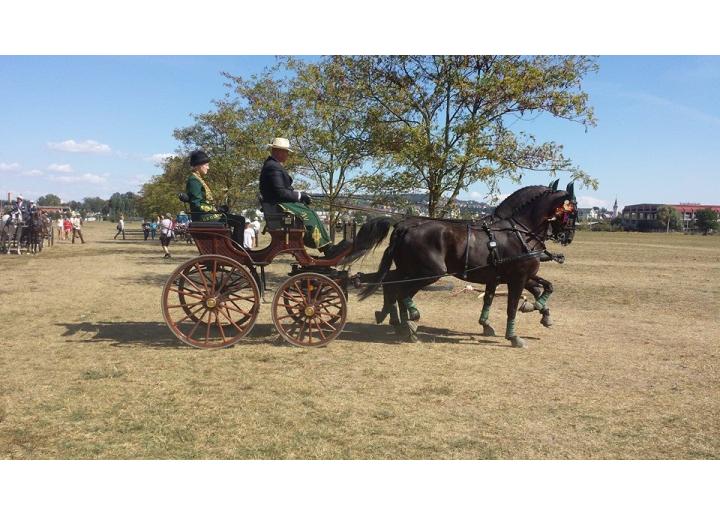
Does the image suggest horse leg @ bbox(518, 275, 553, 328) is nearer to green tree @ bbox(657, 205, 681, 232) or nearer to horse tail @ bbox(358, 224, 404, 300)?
horse tail @ bbox(358, 224, 404, 300)

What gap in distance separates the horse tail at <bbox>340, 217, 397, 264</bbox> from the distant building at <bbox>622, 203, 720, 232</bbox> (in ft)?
361

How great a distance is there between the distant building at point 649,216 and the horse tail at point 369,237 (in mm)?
110145

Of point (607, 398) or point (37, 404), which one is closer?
point (37, 404)

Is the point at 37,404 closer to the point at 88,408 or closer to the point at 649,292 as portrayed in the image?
the point at 88,408

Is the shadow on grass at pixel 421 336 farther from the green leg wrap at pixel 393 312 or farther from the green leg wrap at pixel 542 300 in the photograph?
the green leg wrap at pixel 542 300

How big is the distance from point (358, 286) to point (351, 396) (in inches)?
100

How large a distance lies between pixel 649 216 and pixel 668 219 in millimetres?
15551

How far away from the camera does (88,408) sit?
193 inches

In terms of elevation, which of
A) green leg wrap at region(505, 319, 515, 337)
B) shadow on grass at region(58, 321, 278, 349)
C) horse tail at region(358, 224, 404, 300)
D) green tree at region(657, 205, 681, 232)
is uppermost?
green tree at region(657, 205, 681, 232)

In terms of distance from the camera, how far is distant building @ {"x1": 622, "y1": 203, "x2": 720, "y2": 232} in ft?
347

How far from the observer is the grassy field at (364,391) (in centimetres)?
422

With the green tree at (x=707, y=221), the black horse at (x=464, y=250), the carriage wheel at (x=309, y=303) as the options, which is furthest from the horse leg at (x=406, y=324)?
the green tree at (x=707, y=221)

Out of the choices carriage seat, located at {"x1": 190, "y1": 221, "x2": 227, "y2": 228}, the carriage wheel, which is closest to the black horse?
the carriage wheel

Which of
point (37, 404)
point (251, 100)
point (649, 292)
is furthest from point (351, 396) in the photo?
point (251, 100)
